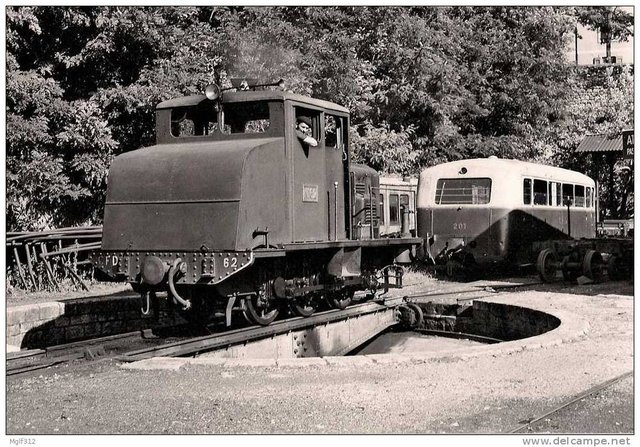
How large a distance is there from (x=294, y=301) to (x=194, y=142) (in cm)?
277

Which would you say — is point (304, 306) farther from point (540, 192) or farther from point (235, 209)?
point (540, 192)

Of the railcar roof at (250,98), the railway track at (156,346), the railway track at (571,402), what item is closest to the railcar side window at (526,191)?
the railway track at (156,346)

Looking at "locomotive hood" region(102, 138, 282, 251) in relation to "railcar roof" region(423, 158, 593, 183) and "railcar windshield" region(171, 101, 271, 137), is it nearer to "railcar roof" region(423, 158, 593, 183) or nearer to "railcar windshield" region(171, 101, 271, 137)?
"railcar windshield" region(171, 101, 271, 137)

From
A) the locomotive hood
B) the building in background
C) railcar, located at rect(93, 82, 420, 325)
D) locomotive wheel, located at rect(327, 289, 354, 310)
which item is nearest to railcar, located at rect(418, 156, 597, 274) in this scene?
locomotive wheel, located at rect(327, 289, 354, 310)

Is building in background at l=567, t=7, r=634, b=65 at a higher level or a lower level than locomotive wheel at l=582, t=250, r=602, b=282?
higher

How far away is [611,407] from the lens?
645 cm

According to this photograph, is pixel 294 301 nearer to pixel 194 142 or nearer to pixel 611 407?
pixel 194 142

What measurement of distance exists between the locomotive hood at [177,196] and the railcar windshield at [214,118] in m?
0.47

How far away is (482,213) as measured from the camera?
18594 millimetres

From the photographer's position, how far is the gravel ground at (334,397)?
5957 millimetres

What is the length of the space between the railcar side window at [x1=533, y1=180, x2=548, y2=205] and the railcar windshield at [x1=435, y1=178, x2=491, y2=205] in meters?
1.68

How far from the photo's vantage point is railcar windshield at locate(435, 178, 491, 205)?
18.7 m

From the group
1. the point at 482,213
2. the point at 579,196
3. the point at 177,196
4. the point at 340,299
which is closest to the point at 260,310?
the point at 177,196

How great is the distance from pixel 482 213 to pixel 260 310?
29.6ft
